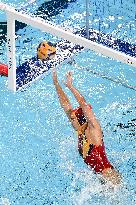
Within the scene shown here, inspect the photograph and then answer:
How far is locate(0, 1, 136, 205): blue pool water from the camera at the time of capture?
767 centimetres

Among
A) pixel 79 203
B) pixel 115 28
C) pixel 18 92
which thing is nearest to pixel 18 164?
pixel 79 203

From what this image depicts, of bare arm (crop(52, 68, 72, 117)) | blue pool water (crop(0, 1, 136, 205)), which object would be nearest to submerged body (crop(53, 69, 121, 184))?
bare arm (crop(52, 68, 72, 117))

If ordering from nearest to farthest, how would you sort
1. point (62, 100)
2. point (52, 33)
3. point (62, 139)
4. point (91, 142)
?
point (91, 142)
point (62, 100)
point (52, 33)
point (62, 139)

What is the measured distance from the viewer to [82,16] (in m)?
12.2

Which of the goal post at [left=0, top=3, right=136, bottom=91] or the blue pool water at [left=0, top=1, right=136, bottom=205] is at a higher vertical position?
the goal post at [left=0, top=3, right=136, bottom=91]

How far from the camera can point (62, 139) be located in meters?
8.65

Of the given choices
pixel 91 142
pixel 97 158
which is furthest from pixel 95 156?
pixel 91 142

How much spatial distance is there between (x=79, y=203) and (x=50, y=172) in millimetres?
810

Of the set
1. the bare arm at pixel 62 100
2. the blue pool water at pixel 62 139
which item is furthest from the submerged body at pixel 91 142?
the blue pool water at pixel 62 139

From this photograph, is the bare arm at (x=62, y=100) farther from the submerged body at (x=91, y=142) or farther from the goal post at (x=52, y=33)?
the goal post at (x=52, y=33)

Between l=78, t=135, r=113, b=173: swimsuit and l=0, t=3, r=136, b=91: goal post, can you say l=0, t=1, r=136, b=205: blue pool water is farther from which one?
l=0, t=3, r=136, b=91: goal post

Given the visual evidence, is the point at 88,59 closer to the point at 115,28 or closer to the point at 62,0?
the point at 115,28

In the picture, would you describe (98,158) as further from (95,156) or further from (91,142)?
(91,142)

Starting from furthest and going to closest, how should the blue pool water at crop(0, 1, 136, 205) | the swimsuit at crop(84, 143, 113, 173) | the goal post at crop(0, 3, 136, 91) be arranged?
the blue pool water at crop(0, 1, 136, 205), the swimsuit at crop(84, 143, 113, 173), the goal post at crop(0, 3, 136, 91)
